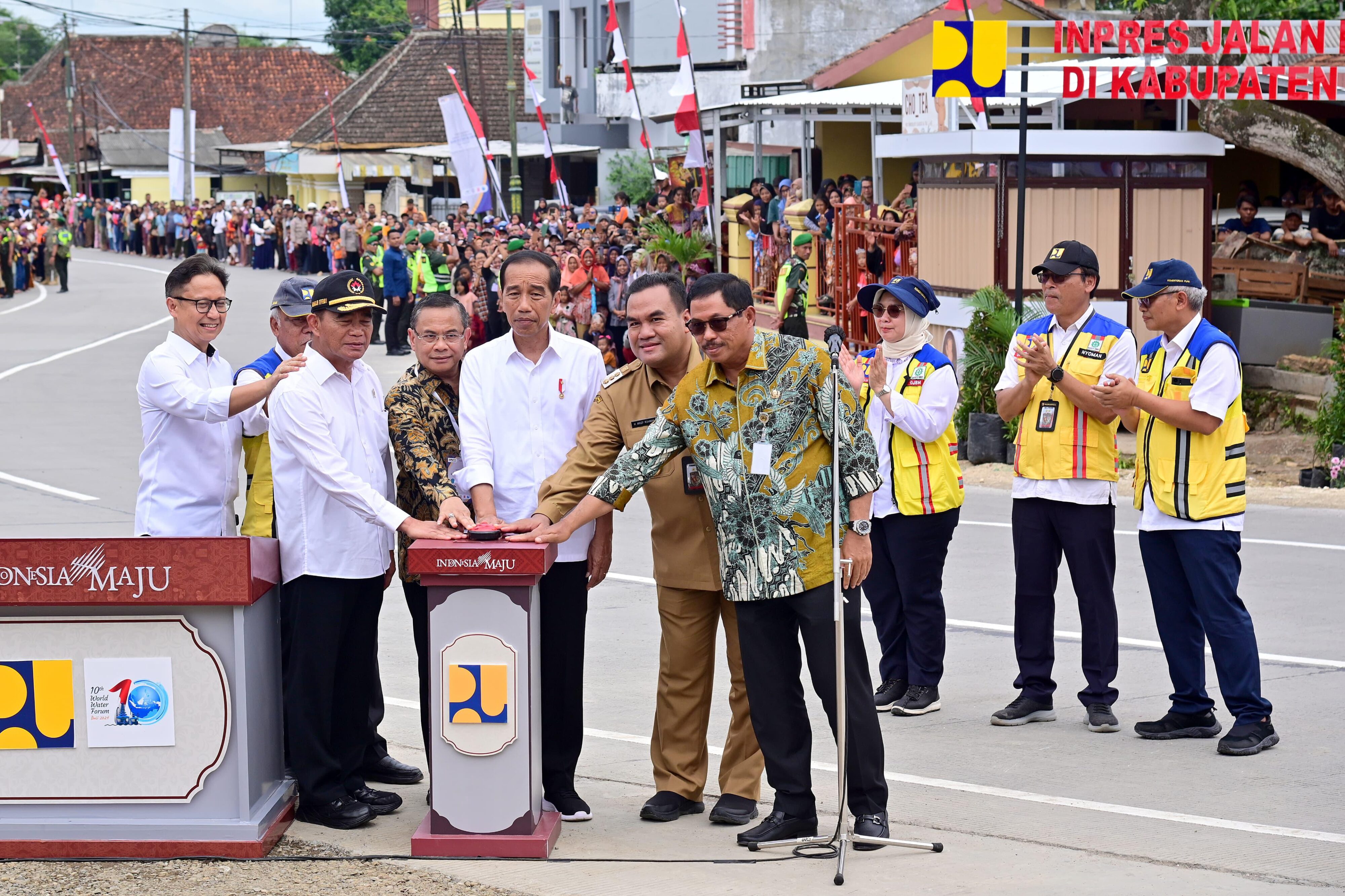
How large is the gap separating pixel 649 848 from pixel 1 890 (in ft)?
7.30

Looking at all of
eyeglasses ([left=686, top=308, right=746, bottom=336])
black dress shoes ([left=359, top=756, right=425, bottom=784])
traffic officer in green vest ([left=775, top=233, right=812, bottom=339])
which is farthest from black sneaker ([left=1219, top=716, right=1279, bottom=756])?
traffic officer in green vest ([left=775, top=233, right=812, bottom=339])

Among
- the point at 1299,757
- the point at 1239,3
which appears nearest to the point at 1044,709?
the point at 1299,757

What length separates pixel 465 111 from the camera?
112 ft

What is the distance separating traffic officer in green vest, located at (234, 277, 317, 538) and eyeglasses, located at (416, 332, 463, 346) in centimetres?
46

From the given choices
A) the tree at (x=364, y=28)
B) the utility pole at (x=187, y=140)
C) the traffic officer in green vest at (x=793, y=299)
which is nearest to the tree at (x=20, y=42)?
the tree at (x=364, y=28)

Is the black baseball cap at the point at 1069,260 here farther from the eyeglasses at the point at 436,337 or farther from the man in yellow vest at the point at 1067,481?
the eyeglasses at the point at 436,337

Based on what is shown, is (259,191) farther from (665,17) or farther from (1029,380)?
(1029,380)

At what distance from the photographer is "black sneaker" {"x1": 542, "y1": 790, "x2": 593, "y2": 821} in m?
6.34

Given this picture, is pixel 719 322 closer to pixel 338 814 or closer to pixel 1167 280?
pixel 338 814

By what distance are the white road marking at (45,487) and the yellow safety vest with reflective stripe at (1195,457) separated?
434 inches

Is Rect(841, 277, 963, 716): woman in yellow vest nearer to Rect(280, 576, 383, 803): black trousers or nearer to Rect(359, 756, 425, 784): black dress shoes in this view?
Rect(359, 756, 425, 784): black dress shoes

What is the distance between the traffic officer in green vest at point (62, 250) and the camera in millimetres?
44438

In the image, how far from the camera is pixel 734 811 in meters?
6.26

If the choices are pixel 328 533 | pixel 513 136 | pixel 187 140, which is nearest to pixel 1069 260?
pixel 328 533
